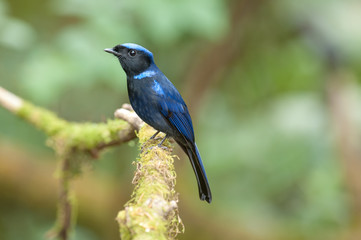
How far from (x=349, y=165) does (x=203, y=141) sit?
1.83 meters

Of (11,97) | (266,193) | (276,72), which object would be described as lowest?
(11,97)

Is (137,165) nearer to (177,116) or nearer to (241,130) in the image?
(177,116)

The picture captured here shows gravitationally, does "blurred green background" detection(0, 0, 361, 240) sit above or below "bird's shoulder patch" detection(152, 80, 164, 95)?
above

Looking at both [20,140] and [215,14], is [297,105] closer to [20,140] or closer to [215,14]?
[215,14]

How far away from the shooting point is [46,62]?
3.92 meters

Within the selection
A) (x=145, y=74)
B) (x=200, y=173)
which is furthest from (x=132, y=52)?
(x=200, y=173)

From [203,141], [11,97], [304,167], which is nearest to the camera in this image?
[11,97]

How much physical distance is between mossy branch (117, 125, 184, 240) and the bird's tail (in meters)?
0.53

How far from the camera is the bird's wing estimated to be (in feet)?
10.9

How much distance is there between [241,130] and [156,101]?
2.70 metres

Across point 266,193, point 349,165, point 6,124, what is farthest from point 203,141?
point 6,124

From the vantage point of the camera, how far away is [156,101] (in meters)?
3.31

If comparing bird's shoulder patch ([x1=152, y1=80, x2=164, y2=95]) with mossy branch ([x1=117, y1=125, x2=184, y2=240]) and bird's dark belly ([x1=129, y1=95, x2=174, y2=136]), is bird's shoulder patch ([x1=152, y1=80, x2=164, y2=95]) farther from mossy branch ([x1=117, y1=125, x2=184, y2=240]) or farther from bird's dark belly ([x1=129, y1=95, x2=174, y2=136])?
mossy branch ([x1=117, y1=125, x2=184, y2=240])

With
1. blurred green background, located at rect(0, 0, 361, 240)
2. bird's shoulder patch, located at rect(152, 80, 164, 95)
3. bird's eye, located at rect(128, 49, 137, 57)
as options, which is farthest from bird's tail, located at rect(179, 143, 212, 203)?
blurred green background, located at rect(0, 0, 361, 240)
